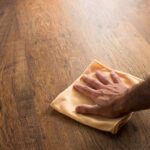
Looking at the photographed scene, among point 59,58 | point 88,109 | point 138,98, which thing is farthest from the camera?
point 59,58

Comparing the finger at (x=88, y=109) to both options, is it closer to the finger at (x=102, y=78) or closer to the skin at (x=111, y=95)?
the skin at (x=111, y=95)

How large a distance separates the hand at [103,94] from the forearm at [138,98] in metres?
0.02

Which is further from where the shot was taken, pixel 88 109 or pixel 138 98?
pixel 88 109

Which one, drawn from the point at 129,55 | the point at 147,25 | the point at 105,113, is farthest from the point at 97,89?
the point at 147,25

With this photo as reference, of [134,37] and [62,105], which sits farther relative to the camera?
[134,37]

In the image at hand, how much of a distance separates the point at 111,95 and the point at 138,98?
12cm

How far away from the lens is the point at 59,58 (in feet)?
3.55

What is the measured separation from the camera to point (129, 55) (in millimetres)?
1063

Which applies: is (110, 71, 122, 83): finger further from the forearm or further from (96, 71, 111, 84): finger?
the forearm

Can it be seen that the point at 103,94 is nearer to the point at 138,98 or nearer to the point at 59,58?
the point at 138,98

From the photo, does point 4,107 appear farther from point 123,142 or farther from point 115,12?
point 115,12

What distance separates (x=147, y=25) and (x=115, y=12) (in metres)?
0.18

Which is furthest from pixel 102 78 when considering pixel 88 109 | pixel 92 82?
pixel 88 109

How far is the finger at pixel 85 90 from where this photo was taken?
0.88m
